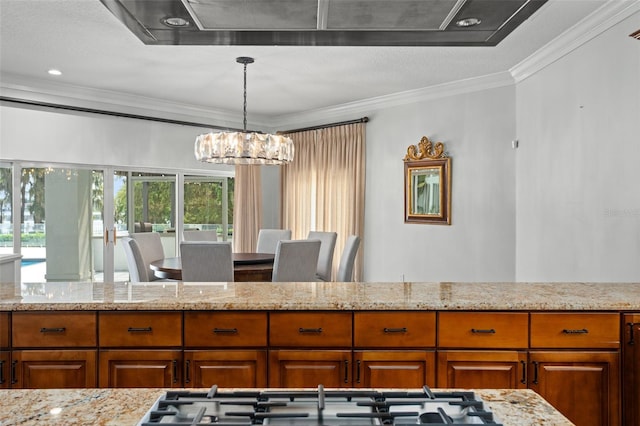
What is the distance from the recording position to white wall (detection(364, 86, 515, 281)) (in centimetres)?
496

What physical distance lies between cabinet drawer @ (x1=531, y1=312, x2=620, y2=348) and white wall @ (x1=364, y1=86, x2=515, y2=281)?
9.00 ft

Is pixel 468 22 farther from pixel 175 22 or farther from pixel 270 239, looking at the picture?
pixel 270 239

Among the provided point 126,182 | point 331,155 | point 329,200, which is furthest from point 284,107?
point 126,182

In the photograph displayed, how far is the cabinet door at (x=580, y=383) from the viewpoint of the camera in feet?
7.13

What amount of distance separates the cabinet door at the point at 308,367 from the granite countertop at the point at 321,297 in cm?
20

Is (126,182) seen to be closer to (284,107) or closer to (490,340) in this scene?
(284,107)

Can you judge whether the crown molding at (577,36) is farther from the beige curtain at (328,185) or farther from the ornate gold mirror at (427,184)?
the beige curtain at (328,185)

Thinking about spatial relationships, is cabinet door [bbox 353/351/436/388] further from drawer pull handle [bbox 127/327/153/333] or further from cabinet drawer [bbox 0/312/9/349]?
cabinet drawer [bbox 0/312/9/349]

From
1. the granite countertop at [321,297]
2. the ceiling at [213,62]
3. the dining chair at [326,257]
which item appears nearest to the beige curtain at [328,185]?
the ceiling at [213,62]

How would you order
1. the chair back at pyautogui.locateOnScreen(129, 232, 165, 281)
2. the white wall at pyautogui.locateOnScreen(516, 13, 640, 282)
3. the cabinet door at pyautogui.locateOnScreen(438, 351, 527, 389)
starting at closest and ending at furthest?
the cabinet door at pyautogui.locateOnScreen(438, 351, 527, 389) < the white wall at pyautogui.locateOnScreen(516, 13, 640, 282) < the chair back at pyautogui.locateOnScreen(129, 232, 165, 281)

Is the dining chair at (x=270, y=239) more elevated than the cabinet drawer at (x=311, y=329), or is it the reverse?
the dining chair at (x=270, y=239)

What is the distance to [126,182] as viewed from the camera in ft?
20.0

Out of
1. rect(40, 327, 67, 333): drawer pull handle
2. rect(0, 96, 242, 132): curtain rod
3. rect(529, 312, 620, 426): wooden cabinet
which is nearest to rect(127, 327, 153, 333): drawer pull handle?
rect(40, 327, 67, 333): drawer pull handle

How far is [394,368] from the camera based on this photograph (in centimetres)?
218
